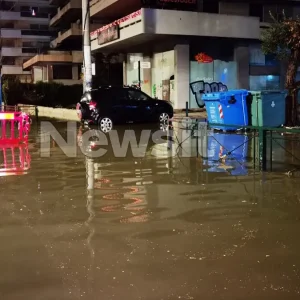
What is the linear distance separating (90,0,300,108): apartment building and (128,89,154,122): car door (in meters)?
7.86

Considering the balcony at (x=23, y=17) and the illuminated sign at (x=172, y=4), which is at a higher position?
the balcony at (x=23, y=17)

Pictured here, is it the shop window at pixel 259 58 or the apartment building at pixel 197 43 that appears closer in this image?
the apartment building at pixel 197 43

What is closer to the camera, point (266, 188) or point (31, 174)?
point (266, 188)

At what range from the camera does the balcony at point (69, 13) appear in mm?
48812

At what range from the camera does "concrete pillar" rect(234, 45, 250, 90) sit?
3047 centimetres

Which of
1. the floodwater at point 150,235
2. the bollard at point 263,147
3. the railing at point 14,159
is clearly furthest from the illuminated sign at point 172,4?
the floodwater at point 150,235

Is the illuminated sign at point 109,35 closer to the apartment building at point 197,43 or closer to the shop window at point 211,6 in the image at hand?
the apartment building at point 197,43

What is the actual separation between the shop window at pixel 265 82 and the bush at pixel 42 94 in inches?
640

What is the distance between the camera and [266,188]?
7926 millimetres

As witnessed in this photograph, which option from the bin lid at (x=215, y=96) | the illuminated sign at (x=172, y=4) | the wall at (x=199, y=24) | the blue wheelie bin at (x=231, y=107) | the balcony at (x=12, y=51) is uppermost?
the balcony at (x=12, y=51)

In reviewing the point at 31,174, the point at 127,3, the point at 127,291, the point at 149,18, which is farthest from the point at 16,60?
the point at 127,291

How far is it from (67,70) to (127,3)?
81.4 feet

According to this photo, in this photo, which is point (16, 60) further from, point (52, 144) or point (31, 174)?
point (31, 174)

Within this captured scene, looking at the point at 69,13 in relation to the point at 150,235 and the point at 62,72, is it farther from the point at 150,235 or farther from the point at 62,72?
the point at 150,235
